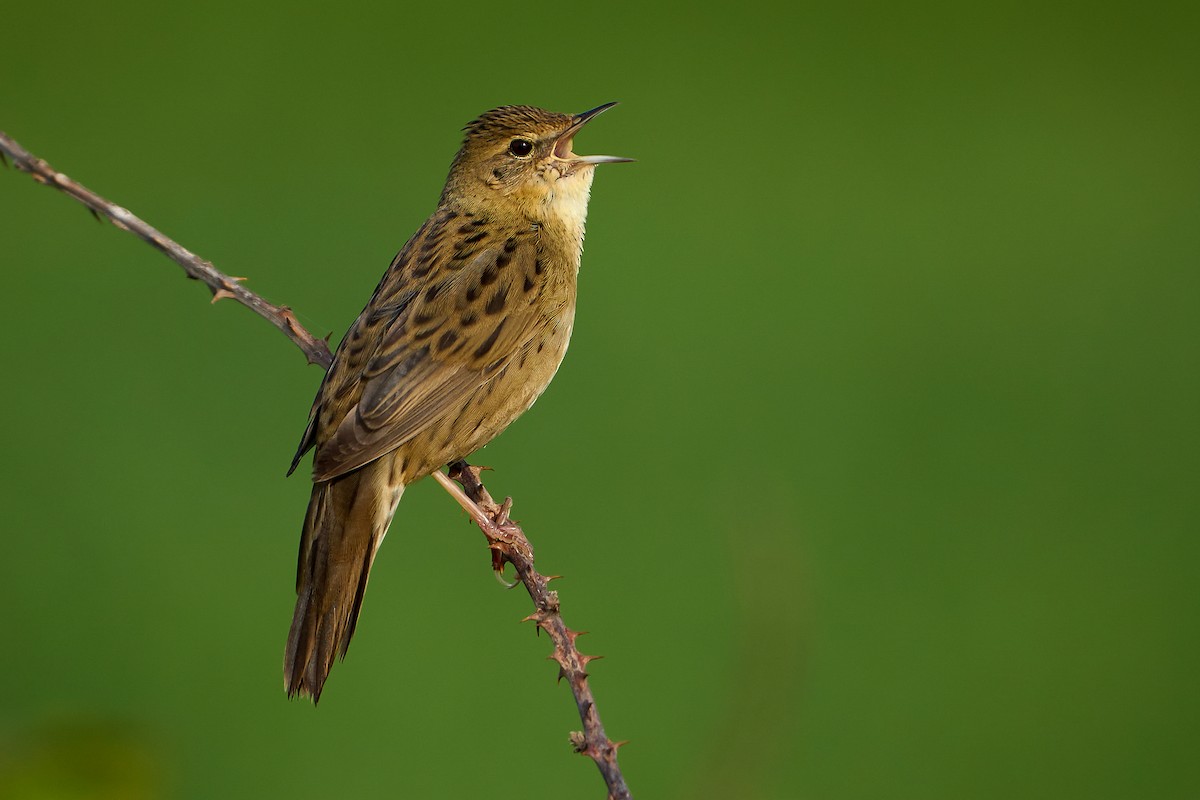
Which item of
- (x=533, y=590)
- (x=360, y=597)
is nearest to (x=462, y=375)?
(x=360, y=597)

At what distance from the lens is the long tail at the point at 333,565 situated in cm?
192

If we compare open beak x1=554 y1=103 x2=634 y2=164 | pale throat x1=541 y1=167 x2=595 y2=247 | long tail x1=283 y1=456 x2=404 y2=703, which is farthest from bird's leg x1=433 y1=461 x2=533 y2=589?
open beak x1=554 y1=103 x2=634 y2=164

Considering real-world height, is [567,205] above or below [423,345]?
above

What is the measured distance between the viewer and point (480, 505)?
2.30 m

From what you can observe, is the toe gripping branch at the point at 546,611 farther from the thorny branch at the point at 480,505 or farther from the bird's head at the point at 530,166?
the bird's head at the point at 530,166

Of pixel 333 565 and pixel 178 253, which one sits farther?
pixel 333 565

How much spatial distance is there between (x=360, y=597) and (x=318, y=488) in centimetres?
23

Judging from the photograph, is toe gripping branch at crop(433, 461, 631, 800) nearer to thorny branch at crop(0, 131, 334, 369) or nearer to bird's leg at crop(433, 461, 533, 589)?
bird's leg at crop(433, 461, 533, 589)

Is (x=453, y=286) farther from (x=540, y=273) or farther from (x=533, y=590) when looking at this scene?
(x=533, y=590)

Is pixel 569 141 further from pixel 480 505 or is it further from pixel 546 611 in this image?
pixel 546 611

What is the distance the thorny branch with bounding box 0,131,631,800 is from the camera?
1.31 metres

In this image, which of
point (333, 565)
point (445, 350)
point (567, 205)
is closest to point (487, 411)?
point (445, 350)

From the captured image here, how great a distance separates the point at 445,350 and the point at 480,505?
31cm

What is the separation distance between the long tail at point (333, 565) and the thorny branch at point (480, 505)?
0.52ft
